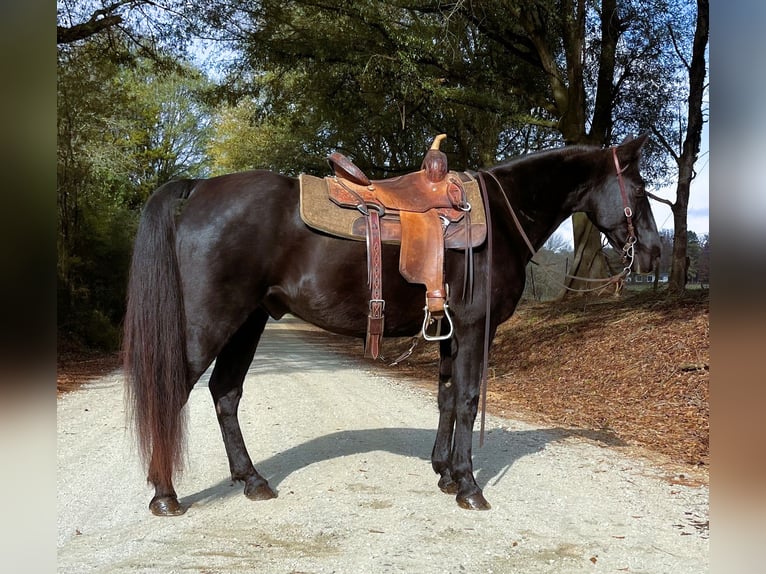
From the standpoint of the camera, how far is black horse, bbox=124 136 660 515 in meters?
3.46

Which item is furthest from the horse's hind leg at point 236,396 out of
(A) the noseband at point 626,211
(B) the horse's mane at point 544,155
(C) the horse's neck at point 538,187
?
(A) the noseband at point 626,211

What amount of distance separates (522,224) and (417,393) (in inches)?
186

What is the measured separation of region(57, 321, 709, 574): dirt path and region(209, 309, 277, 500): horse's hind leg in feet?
0.46

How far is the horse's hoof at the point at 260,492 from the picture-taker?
3816 mm

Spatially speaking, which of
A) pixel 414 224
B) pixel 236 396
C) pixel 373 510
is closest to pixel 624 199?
pixel 414 224

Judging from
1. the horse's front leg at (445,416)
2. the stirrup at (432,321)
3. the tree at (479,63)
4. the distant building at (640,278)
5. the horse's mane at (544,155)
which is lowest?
the horse's front leg at (445,416)

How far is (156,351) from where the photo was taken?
3.42 m

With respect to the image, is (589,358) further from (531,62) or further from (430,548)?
(430,548)

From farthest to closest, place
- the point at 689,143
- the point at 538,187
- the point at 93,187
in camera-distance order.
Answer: the point at 93,187 → the point at 689,143 → the point at 538,187

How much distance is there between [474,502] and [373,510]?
0.65 m

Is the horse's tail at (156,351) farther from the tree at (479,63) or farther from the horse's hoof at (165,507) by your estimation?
the tree at (479,63)

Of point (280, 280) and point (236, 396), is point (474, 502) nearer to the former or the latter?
point (236, 396)

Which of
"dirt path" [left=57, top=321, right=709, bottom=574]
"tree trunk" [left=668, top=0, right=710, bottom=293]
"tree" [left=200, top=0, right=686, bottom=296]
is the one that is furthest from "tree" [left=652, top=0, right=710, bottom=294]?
"dirt path" [left=57, top=321, right=709, bottom=574]

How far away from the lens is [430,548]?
3.09 m
